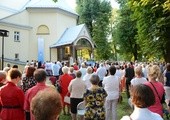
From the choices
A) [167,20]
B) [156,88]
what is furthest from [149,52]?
[156,88]

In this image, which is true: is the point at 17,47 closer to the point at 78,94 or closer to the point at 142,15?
the point at 142,15

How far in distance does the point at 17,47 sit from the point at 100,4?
26.6m

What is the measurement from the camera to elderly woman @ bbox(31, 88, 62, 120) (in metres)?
3.53

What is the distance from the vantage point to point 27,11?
4847cm

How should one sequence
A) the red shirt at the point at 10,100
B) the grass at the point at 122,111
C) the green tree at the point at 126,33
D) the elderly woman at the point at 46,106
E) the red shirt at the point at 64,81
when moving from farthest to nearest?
the green tree at the point at 126,33 → the grass at the point at 122,111 → the red shirt at the point at 64,81 → the red shirt at the point at 10,100 → the elderly woman at the point at 46,106

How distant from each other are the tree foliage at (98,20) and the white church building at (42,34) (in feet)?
46.6

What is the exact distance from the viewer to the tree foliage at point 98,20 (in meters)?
64.2

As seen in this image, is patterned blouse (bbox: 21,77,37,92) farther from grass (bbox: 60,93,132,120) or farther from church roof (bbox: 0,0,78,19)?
church roof (bbox: 0,0,78,19)

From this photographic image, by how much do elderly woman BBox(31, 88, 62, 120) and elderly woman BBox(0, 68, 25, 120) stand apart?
3.58 m

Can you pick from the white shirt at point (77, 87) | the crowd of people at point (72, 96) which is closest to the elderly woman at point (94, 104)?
the crowd of people at point (72, 96)

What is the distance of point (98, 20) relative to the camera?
216ft

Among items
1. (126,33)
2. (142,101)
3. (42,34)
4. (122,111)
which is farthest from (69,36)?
(142,101)

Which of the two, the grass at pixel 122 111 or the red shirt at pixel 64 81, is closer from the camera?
the red shirt at pixel 64 81

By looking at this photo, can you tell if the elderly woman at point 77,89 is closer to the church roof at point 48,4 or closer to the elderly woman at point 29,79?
the elderly woman at point 29,79
